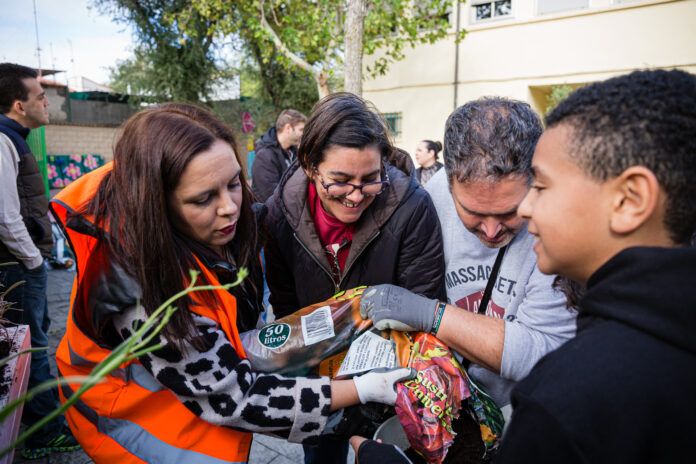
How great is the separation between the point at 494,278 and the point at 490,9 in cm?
1184

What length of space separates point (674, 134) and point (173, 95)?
16283 mm

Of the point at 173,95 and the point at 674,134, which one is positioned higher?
the point at 173,95

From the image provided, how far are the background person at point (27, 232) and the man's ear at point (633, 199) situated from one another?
3.02 meters

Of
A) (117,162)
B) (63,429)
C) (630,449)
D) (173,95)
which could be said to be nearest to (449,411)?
(630,449)

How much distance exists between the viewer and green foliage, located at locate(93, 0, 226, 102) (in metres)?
14.2

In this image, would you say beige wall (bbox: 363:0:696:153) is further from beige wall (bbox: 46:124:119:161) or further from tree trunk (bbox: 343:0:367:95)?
beige wall (bbox: 46:124:119:161)

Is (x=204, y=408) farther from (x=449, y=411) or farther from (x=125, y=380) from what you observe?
(x=449, y=411)

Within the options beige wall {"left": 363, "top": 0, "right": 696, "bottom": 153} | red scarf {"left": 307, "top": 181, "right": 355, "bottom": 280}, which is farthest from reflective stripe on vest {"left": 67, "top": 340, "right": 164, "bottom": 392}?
beige wall {"left": 363, "top": 0, "right": 696, "bottom": 153}

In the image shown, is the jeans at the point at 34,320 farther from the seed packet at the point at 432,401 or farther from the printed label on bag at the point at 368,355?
the seed packet at the point at 432,401

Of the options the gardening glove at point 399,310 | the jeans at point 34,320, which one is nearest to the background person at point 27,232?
the jeans at point 34,320

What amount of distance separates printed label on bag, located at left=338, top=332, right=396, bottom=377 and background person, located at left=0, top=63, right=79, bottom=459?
2.16 m

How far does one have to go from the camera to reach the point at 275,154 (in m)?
5.37

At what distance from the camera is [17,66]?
342cm

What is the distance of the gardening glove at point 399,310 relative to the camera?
149 centimetres
